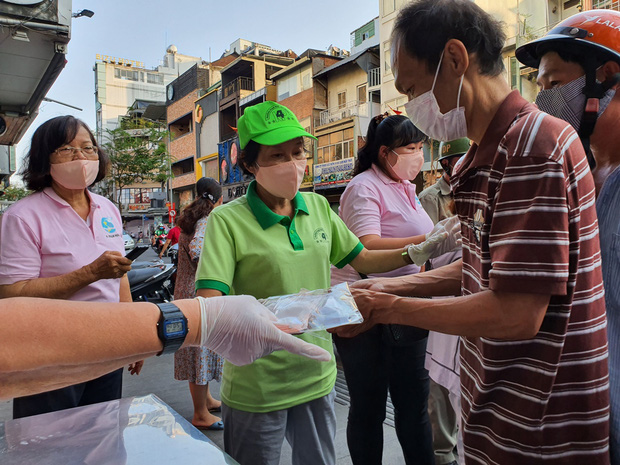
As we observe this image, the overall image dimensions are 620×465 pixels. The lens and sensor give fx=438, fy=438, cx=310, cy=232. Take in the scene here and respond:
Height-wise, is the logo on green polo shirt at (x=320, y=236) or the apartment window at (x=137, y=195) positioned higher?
the apartment window at (x=137, y=195)

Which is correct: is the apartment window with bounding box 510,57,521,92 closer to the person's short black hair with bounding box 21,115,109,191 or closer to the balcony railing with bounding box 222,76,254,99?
the person's short black hair with bounding box 21,115,109,191

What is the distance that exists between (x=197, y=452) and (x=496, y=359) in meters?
0.77

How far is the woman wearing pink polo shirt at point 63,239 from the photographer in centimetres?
178

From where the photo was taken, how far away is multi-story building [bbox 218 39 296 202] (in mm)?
29828

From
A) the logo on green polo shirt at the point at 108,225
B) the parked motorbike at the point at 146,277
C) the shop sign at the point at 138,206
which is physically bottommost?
the parked motorbike at the point at 146,277

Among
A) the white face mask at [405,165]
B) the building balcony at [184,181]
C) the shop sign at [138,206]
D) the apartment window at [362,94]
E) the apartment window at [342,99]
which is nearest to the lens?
the white face mask at [405,165]

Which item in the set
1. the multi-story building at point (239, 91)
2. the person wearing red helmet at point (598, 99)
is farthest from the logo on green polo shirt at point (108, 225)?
the multi-story building at point (239, 91)

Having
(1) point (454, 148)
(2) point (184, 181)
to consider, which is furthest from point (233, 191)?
(1) point (454, 148)

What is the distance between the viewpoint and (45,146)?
6.76 ft

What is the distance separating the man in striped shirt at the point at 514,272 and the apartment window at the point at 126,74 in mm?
63187

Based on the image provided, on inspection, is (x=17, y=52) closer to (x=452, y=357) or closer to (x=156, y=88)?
(x=452, y=357)

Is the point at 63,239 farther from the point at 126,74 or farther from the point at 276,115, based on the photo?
the point at 126,74

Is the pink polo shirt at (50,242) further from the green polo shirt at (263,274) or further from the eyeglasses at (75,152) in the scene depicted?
the green polo shirt at (263,274)

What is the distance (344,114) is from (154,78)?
44.0 m
